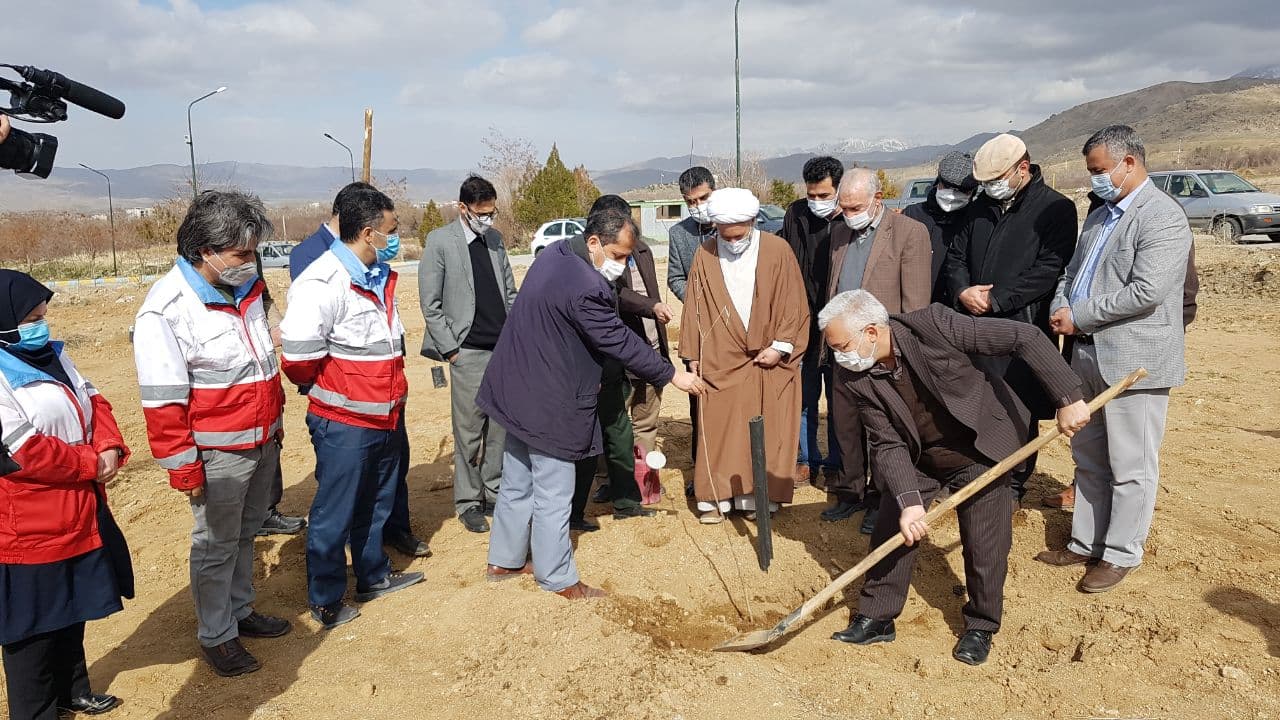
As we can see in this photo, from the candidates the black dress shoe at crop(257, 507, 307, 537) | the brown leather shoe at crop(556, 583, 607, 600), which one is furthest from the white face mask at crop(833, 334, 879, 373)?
the black dress shoe at crop(257, 507, 307, 537)

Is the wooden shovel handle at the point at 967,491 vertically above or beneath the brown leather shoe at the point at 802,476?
above

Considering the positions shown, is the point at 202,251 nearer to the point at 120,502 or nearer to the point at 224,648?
the point at 224,648

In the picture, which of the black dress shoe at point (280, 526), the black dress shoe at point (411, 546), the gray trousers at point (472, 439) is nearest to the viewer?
the black dress shoe at point (411, 546)

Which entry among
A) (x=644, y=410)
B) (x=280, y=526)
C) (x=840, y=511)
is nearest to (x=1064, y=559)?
(x=840, y=511)

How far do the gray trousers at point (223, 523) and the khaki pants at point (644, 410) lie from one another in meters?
2.23

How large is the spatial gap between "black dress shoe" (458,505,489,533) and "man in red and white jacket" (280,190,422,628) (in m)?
1.06

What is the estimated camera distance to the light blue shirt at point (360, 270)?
3.65m

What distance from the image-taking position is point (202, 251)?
3127mm

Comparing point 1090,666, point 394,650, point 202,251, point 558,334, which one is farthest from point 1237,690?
point 202,251

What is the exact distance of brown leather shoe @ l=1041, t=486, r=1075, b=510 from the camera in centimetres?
484

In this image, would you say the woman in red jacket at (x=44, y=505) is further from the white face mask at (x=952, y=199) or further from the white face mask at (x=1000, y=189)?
the white face mask at (x=952, y=199)

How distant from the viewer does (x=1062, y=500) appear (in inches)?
191

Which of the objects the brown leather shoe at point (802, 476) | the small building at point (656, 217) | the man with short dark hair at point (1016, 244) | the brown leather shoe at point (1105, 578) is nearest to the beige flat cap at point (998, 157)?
the man with short dark hair at point (1016, 244)

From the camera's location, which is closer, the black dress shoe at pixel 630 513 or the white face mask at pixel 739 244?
the white face mask at pixel 739 244
